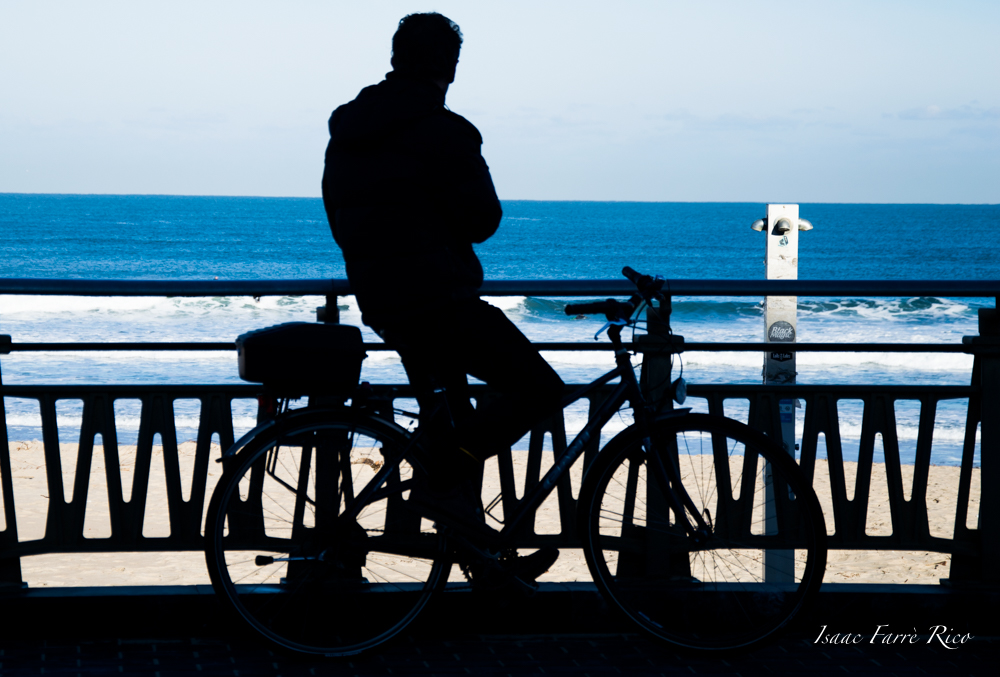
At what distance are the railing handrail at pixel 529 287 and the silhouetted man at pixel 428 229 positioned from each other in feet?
1.29

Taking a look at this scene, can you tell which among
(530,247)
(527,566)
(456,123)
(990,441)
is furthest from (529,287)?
(530,247)

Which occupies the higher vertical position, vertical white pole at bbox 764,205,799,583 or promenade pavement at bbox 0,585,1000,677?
vertical white pole at bbox 764,205,799,583

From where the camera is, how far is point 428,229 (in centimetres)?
265

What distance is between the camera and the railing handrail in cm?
318

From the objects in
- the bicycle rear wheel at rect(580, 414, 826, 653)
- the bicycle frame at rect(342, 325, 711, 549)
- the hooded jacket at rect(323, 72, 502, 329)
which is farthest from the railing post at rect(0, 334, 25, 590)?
the bicycle rear wheel at rect(580, 414, 826, 653)

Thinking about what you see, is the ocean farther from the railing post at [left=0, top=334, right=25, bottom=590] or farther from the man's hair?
the railing post at [left=0, top=334, right=25, bottom=590]

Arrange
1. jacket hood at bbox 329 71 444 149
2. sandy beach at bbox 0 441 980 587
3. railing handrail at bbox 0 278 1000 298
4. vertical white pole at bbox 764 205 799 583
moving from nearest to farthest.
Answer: jacket hood at bbox 329 71 444 149
railing handrail at bbox 0 278 1000 298
vertical white pole at bbox 764 205 799 583
sandy beach at bbox 0 441 980 587

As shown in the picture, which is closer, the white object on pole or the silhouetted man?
the silhouetted man

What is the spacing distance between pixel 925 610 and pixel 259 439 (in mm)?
2346

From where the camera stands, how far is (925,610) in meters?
3.35

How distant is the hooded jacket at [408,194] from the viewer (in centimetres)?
260

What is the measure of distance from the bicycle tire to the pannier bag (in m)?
0.14

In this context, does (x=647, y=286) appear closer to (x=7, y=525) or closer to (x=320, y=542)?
(x=320, y=542)

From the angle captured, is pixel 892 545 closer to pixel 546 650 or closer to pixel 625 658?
pixel 625 658
